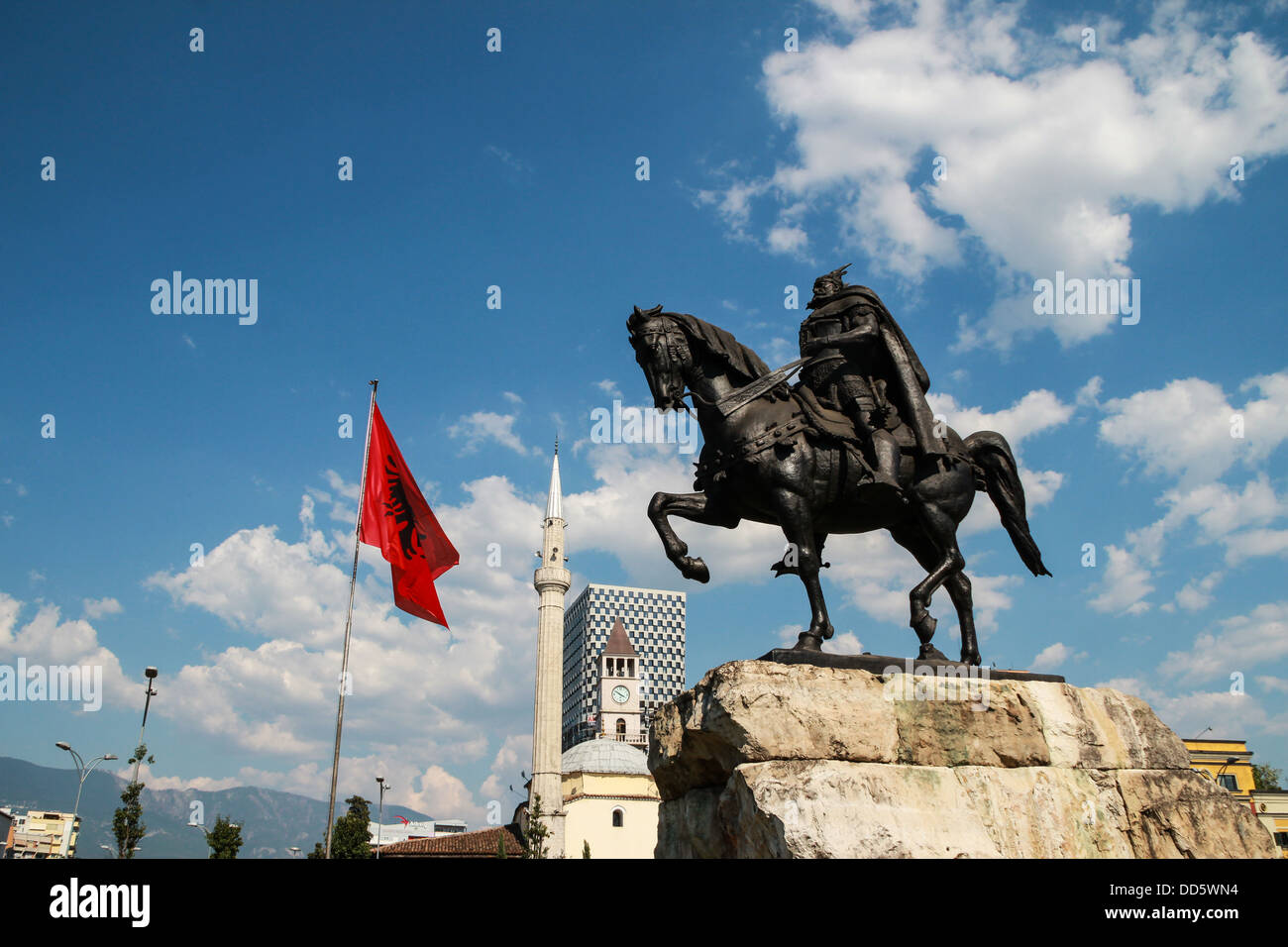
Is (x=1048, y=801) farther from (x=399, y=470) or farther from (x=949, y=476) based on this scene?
(x=399, y=470)

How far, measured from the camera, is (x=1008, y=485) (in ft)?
26.6

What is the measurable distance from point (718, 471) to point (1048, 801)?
10.8 ft

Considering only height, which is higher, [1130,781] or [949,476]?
[949,476]

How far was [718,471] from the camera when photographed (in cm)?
736

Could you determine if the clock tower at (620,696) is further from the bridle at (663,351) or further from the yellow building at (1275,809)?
the bridle at (663,351)

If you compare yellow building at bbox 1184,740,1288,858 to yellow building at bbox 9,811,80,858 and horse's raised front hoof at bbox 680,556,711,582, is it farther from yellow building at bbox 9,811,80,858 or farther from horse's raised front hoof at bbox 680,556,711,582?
yellow building at bbox 9,811,80,858

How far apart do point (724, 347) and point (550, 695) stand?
62.6 m

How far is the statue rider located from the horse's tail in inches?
30.4

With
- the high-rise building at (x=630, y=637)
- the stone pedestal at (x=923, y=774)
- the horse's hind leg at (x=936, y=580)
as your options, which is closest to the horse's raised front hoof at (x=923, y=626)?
the horse's hind leg at (x=936, y=580)

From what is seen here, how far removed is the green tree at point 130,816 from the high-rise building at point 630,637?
360ft
